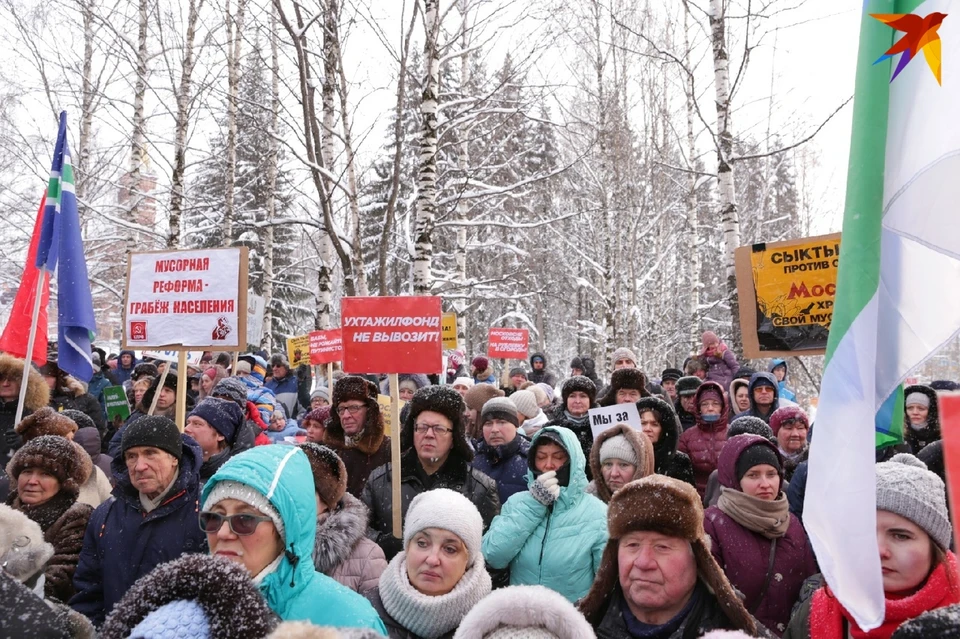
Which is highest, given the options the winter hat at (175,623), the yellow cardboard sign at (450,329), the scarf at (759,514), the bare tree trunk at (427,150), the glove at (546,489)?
the bare tree trunk at (427,150)

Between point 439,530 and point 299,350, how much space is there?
355 inches

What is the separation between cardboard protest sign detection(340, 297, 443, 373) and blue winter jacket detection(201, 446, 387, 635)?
98.8 inches

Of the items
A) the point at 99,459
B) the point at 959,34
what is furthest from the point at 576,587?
the point at 99,459

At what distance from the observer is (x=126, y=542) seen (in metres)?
3.18

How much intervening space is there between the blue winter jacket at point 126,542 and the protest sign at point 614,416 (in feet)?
8.36

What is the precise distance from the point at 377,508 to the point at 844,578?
295 centimetres

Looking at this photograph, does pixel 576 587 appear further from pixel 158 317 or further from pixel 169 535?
pixel 158 317

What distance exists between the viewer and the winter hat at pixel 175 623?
1.29 meters

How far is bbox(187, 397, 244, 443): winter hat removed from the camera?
14.6 feet

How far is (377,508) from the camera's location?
14.0 ft

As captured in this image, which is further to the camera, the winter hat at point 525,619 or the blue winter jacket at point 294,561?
the blue winter jacket at point 294,561

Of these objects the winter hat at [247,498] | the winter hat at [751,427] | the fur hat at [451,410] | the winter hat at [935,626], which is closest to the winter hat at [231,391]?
the fur hat at [451,410]

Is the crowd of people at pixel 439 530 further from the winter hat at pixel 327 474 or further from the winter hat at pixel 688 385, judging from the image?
the winter hat at pixel 688 385

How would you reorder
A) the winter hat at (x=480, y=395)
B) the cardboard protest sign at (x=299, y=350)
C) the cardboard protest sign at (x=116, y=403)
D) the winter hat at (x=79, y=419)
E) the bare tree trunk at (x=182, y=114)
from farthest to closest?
the bare tree trunk at (x=182, y=114), the cardboard protest sign at (x=299, y=350), the cardboard protest sign at (x=116, y=403), the winter hat at (x=480, y=395), the winter hat at (x=79, y=419)
